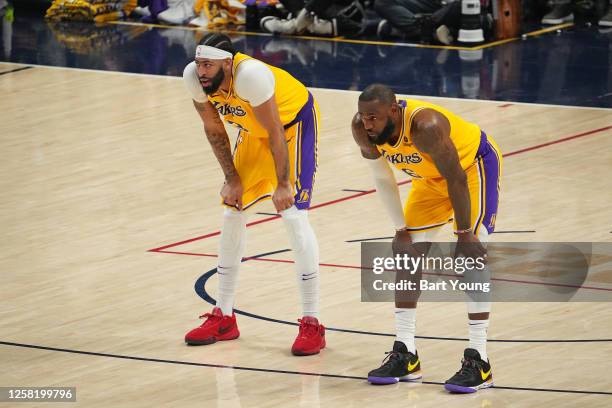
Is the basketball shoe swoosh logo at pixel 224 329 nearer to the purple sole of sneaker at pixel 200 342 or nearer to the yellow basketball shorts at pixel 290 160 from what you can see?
the purple sole of sneaker at pixel 200 342

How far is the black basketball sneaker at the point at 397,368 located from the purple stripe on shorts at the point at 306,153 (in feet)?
3.24

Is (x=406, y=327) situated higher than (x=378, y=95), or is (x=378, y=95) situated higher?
(x=378, y=95)

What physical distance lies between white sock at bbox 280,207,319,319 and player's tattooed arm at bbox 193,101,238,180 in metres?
0.37

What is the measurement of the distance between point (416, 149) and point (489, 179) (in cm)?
46

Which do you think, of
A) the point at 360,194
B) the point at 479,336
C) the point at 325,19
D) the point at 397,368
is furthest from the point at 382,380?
the point at 325,19

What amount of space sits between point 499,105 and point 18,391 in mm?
7564

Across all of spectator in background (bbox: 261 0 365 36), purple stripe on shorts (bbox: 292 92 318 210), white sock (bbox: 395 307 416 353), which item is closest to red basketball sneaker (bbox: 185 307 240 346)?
purple stripe on shorts (bbox: 292 92 318 210)

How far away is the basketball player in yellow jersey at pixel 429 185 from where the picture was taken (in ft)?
20.5

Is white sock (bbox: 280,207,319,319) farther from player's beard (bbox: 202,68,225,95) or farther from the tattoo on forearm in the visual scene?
player's beard (bbox: 202,68,225,95)

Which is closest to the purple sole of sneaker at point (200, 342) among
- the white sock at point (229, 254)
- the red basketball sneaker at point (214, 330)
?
the red basketball sneaker at point (214, 330)

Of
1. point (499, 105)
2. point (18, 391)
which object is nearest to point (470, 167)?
point (18, 391)

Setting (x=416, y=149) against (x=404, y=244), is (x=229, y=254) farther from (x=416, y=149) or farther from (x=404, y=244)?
(x=416, y=149)

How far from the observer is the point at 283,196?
6.95 m

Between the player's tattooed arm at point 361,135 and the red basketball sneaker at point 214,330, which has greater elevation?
the player's tattooed arm at point 361,135
